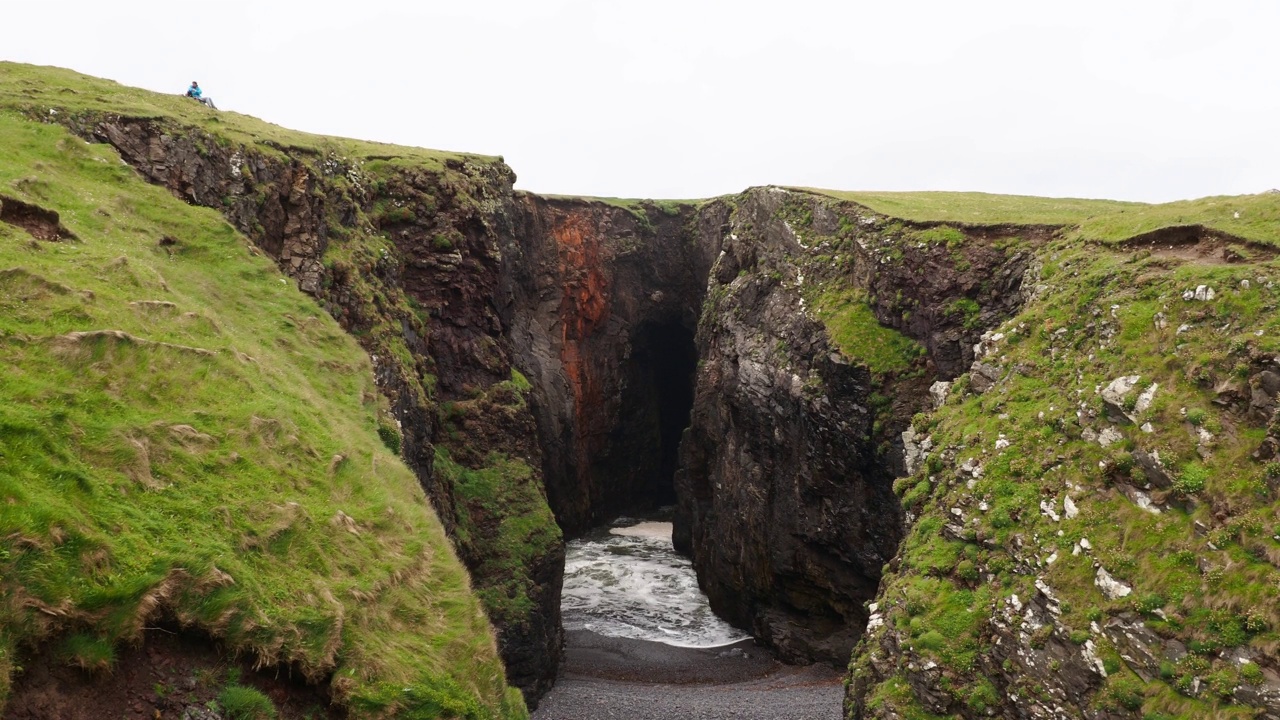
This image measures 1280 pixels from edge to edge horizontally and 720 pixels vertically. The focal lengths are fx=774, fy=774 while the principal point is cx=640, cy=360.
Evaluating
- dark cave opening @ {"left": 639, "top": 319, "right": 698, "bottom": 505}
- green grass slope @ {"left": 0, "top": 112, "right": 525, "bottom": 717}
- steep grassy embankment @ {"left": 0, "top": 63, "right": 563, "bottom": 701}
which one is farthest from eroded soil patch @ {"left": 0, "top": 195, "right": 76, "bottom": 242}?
dark cave opening @ {"left": 639, "top": 319, "right": 698, "bottom": 505}

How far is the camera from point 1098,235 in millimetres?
28422

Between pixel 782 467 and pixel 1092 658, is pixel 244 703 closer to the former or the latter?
pixel 1092 658

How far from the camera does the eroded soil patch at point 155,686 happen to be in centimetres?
982

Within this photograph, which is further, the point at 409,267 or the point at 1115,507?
the point at 409,267

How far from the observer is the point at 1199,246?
2495 centimetres

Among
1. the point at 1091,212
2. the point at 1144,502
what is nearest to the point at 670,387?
the point at 1091,212

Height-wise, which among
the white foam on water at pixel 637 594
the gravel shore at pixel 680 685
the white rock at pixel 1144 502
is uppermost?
the white rock at pixel 1144 502

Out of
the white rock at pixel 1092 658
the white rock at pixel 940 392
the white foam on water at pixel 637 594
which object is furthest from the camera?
the white foam on water at pixel 637 594

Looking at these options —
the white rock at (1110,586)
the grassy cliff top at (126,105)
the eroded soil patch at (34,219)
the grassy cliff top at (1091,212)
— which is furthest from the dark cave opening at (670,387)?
the white rock at (1110,586)

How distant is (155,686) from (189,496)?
387cm

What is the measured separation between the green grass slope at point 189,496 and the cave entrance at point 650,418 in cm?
4539

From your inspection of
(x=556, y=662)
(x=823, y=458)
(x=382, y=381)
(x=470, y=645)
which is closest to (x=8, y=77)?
(x=382, y=381)

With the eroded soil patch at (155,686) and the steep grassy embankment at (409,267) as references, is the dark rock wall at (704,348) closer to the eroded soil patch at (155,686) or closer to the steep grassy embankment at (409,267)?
the steep grassy embankment at (409,267)

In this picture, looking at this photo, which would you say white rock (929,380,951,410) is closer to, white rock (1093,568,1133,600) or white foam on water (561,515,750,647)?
white rock (1093,568,1133,600)
